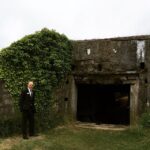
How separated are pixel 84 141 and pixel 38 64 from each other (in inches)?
116

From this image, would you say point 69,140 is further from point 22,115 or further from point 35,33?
point 35,33

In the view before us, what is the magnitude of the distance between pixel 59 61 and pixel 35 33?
1.15 metres

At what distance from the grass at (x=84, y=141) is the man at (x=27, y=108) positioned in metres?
0.30

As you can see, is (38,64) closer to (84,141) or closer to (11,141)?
(11,141)

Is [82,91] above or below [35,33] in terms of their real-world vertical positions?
below

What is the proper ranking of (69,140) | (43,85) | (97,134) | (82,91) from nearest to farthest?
(69,140), (97,134), (43,85), (82,91)

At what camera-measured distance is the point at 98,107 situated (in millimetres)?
16109

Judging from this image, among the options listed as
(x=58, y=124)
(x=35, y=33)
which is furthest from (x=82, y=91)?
(x=35, y=33)

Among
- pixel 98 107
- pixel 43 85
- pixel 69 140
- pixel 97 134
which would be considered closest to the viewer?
pixel 69 140

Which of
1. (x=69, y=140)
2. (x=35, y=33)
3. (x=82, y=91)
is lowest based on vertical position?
(x=69, y=140)

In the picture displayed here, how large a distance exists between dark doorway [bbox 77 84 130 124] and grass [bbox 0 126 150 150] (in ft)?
9.27

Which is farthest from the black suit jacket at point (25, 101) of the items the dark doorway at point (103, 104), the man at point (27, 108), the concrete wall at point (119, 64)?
the dark doorway at point (103, 104)

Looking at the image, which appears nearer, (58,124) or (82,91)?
(58,124)

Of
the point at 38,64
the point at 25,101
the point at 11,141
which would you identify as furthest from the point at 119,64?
the point at 11,141
